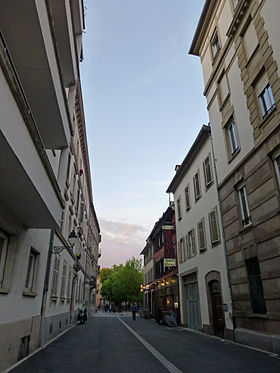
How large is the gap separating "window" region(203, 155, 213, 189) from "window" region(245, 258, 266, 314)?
5601 millimetres

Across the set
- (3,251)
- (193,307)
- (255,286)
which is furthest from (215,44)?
(193,307)

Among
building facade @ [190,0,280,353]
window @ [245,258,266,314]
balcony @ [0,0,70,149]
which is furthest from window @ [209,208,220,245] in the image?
balcony @ [0,0,70,149]

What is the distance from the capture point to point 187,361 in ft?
26.9

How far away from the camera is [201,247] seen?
17266 millimetres

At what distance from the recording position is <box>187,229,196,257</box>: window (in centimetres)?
1912

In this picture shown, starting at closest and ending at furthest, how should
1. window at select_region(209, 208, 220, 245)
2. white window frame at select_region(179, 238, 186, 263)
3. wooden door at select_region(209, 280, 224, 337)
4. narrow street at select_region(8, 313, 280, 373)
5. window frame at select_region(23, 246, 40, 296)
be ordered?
narrow street at select_region(8, 313, 280, 373) → window frame at select_region(23, 246, 40, 296) → wooden door at select_region(209, 280, 224, 337) → window at select_region(209, 208, 220, 245) → white window frame at select_region(179, 238, 186, 263)

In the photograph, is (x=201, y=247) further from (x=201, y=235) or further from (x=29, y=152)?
(x=29, y=152)

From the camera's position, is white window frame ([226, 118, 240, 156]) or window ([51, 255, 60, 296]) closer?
white window frame ([226, 118, 240, 156])

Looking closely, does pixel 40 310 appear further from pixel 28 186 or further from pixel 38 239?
pixel 28 186

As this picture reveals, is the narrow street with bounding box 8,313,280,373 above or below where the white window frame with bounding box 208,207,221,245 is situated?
below

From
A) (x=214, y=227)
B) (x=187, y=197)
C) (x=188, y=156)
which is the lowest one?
(x=214, y=227)

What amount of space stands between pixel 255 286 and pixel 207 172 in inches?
290

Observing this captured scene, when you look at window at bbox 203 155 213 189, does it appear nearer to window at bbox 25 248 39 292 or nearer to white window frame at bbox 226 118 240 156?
white window frame at bbox 226 118 240 156

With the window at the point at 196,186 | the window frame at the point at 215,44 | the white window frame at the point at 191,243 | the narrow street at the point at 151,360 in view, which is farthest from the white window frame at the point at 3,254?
the window frame at the point at 215,44
